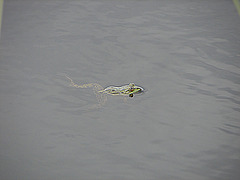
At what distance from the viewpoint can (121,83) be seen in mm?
1389

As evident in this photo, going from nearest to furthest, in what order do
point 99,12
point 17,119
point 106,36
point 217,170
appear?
point 217,170 → point 17,119 → point 106,36 → point 99,12

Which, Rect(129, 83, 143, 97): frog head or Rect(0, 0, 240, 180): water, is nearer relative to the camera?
Rect(0, 0, 240, 180): water

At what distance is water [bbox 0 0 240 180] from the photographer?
45.8 inches

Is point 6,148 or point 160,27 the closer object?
point 6,148

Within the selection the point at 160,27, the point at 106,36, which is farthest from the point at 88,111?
the point at 160,27

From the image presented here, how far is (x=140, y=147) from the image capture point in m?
1.20

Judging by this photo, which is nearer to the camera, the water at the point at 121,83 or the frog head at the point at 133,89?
the water at the point at 121,83

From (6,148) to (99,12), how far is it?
0.80 meters

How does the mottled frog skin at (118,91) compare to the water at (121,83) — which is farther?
the mottled frog skin at (118,91)

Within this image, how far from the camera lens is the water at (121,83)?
1.16 metres

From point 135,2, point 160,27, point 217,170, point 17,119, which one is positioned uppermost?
point 135,2

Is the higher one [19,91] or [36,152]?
[19,91]

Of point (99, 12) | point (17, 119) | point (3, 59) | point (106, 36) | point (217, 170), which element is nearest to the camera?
point (217, 170)

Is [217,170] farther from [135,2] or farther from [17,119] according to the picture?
[135,2]
